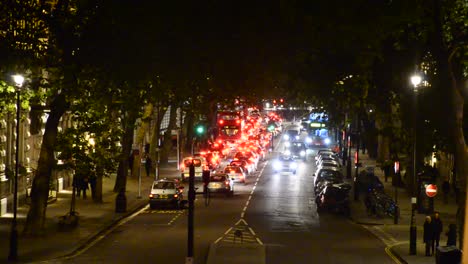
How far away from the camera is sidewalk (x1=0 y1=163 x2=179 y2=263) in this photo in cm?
2850

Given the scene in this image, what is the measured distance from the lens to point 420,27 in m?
29.8

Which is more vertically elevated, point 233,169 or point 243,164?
point 243,164

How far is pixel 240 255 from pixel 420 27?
32.2ft

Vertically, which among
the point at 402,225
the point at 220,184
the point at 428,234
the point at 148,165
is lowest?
the point at 402,225

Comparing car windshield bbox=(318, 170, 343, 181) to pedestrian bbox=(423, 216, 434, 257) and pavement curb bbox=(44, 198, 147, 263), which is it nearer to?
pavement curb bbox=(44, 198, 147, 263)

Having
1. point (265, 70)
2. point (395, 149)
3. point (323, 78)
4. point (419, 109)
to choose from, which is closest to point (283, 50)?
point (265, 70)

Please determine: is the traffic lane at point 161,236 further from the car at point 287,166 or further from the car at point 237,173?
the car at point 287,166

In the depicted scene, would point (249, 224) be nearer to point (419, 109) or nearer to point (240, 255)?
point (240, 255)

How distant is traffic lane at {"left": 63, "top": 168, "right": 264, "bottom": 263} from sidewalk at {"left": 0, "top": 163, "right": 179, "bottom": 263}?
2.21ft

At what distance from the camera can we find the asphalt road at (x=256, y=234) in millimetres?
28500

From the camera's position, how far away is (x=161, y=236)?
109ft

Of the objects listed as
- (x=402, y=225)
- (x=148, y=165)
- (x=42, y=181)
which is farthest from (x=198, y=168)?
(x=42, y=181)

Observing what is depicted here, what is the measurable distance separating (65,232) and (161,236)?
3695mm

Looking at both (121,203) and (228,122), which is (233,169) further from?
(228,122)
